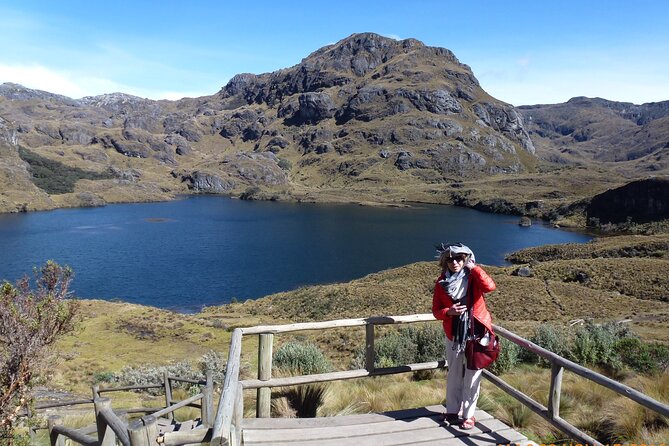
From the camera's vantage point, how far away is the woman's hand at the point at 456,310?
5805 millimetres

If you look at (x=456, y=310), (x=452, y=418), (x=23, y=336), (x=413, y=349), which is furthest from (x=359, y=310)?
(x=456, y=310)

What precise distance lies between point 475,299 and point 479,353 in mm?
684

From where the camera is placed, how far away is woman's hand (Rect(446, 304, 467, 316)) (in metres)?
5.80

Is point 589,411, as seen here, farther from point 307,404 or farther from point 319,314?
point 319,314

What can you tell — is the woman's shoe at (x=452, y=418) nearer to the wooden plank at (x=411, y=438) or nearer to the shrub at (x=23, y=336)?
the wooden plank at (x=411, y=438)

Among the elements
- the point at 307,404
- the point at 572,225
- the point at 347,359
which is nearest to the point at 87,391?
the point at 347,359

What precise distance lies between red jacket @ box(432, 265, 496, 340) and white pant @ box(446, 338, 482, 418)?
34cm

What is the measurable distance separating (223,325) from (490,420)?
33.5 metres

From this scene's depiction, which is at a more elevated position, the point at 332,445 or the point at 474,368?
the point at 474,368

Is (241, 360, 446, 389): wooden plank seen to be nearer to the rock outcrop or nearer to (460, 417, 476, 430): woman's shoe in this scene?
(460, 417, 476, 430): woman's shoe

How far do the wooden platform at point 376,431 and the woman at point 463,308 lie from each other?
0.81 feet

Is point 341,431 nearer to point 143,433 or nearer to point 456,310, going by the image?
point 456,310

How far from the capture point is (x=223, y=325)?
123 ft

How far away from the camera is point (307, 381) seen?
21.7 ft
